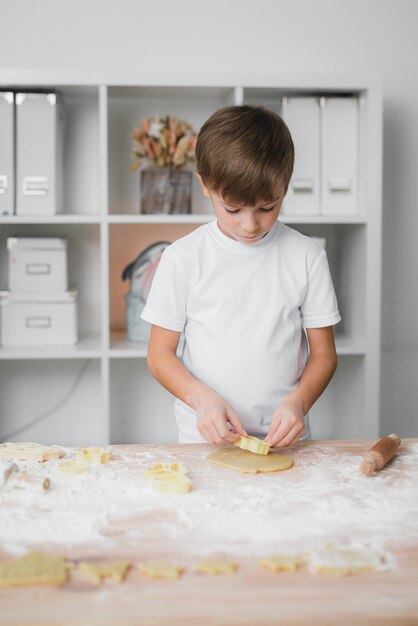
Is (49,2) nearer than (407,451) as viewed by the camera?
No

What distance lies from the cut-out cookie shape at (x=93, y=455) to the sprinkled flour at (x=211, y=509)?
2 centimetres

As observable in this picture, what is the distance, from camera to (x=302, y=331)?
1.44 m

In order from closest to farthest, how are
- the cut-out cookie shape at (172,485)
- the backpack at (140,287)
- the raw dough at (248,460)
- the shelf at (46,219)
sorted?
1. the cut-out cookie shape at (172,485)
2. the raw dough at (248,460)
3. the shelf at (46,219)
4. the backpack at (140,287)

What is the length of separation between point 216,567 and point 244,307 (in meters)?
0.71

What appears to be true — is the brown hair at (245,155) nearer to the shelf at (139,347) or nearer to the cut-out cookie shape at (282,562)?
the cut-out cookie shape at (282,562)

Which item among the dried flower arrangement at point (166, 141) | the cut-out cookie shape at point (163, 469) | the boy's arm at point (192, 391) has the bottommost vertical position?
the cut-out cookie shape at point (163, 469)

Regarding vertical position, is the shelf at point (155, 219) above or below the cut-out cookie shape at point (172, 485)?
above

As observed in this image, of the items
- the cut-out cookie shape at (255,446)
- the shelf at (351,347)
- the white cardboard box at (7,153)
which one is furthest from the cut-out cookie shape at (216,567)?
Answer: the white cardboard box at (7,153)

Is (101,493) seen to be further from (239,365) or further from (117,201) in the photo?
(117,201)

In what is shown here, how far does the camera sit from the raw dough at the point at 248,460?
Result: 3.40ft

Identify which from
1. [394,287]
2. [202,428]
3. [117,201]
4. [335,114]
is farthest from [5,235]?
[202,428]

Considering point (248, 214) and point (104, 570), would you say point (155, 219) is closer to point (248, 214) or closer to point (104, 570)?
point (248, 214)

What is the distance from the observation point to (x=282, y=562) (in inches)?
28.2

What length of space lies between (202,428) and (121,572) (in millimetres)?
453
